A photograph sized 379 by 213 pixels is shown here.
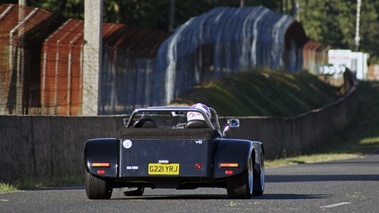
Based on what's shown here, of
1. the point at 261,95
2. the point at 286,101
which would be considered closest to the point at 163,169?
the point at 261,95

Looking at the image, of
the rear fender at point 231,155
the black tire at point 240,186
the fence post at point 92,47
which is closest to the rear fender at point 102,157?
the rear fender at point 231,155

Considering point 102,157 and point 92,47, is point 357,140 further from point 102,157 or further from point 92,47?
point 102,157

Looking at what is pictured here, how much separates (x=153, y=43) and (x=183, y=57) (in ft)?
8.45

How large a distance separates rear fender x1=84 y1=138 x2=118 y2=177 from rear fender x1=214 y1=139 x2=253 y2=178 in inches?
48.2

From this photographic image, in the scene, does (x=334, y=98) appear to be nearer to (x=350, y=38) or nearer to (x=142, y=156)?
(x=142, y=156)

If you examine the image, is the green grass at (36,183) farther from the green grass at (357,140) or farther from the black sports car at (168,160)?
the green grass at (357,140)

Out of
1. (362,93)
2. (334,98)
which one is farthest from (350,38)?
(334,98)

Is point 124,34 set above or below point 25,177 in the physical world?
above

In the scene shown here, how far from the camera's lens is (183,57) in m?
35.0

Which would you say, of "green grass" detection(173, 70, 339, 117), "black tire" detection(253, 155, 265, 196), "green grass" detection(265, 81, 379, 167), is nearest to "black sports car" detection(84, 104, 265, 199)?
"black tire" detection(253, 155, 265, 196)

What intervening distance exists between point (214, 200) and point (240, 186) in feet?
1.18

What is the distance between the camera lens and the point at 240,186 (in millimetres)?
14852

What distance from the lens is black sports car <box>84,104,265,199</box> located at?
48.1ft

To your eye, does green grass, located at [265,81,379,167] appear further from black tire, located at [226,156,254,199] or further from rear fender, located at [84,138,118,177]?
rear fender, located at [84,138,118,177]
